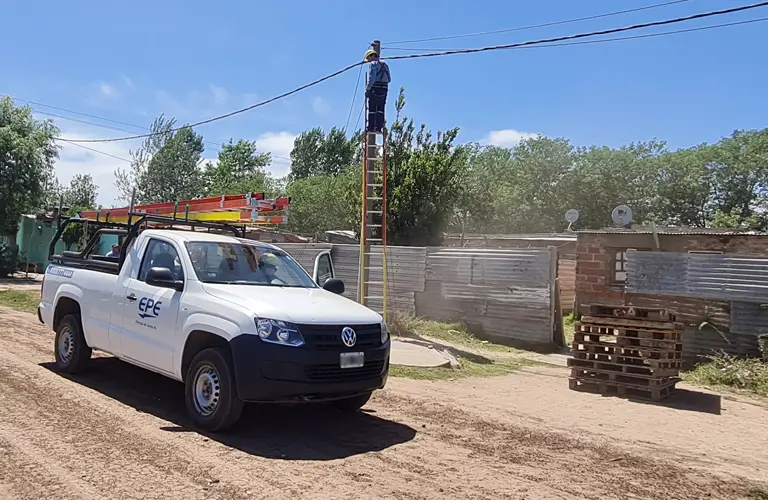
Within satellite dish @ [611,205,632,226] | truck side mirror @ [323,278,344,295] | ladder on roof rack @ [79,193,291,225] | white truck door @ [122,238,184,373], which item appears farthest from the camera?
satellite dish @ [611,205,632,226]

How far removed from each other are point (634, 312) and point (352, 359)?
5.12 m

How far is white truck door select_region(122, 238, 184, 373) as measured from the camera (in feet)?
20.6

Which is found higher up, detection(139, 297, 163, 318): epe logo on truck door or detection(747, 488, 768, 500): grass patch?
detection(139, 297, 163, 318): epe logo on truck door

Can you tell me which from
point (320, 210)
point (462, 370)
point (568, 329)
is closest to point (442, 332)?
point (462, 370)

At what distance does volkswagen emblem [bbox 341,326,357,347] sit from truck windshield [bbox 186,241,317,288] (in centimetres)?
129

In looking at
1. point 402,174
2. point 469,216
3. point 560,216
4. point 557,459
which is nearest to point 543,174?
point 560,216

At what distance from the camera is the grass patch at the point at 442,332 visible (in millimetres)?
13578

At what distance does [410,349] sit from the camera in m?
11.7

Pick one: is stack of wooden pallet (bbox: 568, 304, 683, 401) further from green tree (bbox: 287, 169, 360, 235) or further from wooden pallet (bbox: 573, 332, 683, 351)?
green tree (bbox: 287, 169, 360, 235)

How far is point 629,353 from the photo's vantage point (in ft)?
29.7

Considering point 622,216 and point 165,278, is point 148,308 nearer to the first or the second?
point 165,278

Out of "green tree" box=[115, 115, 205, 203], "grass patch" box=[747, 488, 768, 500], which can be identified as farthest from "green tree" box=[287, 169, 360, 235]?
"grass patch" box=[747, 488, 768, 500]

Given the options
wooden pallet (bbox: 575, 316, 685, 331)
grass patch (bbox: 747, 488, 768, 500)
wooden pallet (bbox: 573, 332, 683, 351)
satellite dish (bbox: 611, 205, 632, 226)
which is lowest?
grass patch (bbox: 747, 488, 768, 500)

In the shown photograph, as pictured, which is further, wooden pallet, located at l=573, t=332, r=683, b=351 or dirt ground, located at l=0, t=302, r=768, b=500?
wooden pallet, located at l=573, t=332, r=683, b=351
